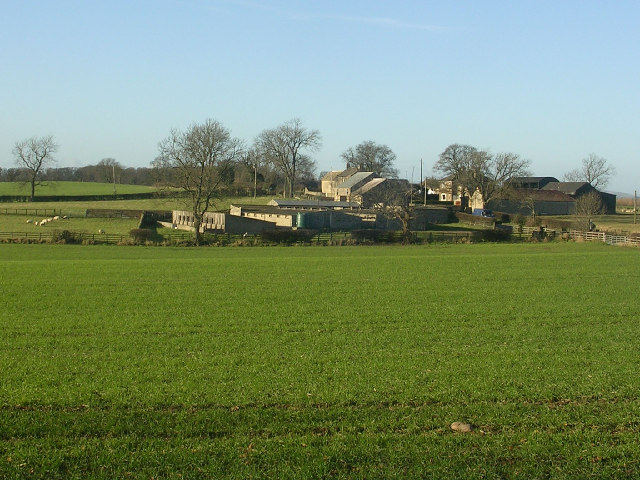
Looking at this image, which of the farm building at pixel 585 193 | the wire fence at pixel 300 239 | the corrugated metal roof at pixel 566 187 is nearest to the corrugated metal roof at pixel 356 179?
the farm building at pixel 585 193

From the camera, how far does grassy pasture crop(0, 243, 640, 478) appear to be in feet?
28.8

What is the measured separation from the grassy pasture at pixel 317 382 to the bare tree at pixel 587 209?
57.4 metres

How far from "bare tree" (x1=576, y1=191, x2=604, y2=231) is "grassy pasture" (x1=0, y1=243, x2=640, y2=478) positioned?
5744cm

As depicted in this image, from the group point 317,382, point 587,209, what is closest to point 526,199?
point 587,209

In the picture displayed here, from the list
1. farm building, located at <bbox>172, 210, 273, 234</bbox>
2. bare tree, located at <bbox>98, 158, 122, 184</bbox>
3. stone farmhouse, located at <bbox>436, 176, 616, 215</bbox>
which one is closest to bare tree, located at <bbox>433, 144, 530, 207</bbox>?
stone farmhouse, located at <bbox>436, 176, 616, 215</bbox>

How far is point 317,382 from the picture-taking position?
12.3 metres

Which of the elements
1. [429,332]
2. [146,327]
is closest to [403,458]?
[429,332]

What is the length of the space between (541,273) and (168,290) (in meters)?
17.8

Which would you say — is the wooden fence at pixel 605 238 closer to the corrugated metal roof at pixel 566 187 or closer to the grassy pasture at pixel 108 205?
the grassy pasture at pixel 108 205

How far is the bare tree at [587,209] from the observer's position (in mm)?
80500

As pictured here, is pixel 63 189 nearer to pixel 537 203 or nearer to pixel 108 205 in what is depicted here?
pixel 108 205

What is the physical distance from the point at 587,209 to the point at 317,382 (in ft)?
310

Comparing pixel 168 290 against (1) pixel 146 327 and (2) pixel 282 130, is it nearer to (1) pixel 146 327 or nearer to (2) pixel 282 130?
(1) pixel 146 327

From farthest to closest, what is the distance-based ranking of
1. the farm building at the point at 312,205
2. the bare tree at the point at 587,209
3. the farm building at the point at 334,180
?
the farm building at the point at 334,180, the farm building at the point at 312,205, the bare tree at the point at 587,209
